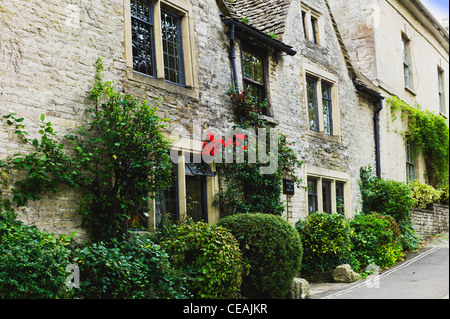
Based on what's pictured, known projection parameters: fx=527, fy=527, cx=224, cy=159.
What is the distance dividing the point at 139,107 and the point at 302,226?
5.43 metres

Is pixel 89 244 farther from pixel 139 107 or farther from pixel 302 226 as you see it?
pixel 302 226

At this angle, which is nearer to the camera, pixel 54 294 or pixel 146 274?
pixel 54 294

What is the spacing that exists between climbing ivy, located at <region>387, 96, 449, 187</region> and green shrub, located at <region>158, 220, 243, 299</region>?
12966 millimetres

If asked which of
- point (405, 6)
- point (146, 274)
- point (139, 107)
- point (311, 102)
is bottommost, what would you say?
point (146, 274)

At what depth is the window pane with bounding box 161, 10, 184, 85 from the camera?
33.7 ft

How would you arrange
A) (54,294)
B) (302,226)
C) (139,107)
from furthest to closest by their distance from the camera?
1. (302,226)
2. (139,107)
3. (54,294)

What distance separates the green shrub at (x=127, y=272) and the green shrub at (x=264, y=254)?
5.47 ft

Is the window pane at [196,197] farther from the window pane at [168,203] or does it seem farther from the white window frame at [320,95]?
the white window frame at [320,95]

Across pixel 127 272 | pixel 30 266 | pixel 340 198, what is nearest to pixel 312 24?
pixel 340 198

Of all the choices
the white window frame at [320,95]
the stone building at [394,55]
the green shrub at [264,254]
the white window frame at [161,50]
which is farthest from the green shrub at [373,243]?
the white window frame at [161,50]

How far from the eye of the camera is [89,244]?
8.05 meters

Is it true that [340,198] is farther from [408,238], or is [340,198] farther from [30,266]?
[30,266]

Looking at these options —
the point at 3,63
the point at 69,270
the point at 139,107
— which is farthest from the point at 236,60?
the point at 69,270

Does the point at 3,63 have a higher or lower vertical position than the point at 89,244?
higher
